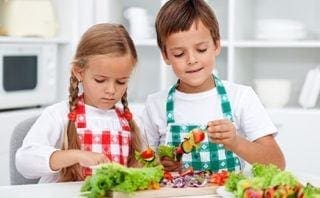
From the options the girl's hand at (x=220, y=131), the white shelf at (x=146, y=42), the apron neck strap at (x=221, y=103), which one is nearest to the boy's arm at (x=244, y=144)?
the girl's hand at (x=220, y=131)

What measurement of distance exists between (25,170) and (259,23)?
2.14 m

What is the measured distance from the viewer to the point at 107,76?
1.61 metres

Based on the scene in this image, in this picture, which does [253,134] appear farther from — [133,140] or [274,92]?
[274,92]

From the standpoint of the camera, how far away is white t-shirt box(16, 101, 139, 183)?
151 centimetres

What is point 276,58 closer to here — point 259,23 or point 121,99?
point 259,23

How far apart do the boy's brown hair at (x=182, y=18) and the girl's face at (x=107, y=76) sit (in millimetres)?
108

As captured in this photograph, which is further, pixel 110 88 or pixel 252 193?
pixel 110 88

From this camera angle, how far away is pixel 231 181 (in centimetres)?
125

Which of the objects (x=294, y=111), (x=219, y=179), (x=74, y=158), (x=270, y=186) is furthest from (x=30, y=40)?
(x=270, y=186)

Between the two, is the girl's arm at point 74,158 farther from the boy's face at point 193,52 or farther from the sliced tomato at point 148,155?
the boy's face at point 193,52

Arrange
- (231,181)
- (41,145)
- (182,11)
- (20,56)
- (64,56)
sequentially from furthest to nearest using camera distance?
1. (64,56)
2. (20,56)
3. (182,11)
4. (41,145)
5. (231,181)

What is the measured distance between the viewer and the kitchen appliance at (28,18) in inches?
124

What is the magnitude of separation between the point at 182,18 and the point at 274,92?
183cm

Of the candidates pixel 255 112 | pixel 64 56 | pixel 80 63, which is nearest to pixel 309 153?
pixel 64 56
